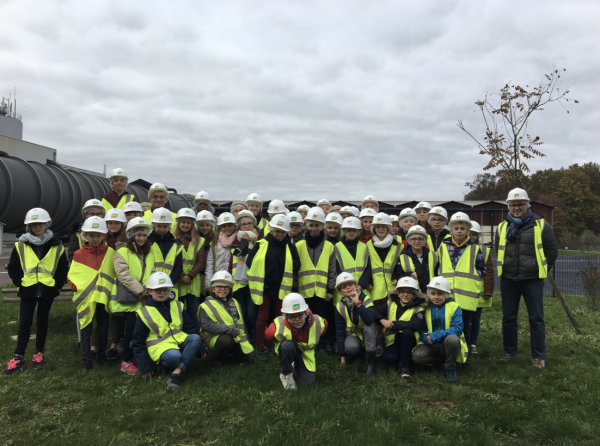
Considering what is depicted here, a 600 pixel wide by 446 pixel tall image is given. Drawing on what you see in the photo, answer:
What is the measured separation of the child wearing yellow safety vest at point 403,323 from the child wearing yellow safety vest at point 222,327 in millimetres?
1722

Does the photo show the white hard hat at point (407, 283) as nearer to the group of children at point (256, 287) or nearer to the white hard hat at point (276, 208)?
the group of children at point (256, 287)

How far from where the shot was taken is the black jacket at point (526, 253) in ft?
18.1

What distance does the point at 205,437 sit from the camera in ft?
12.1

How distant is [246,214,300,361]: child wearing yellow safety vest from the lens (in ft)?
18.7

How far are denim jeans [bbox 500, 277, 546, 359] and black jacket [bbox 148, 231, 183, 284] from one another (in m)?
4.32

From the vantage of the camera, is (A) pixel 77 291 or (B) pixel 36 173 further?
(B) pixel 36 173

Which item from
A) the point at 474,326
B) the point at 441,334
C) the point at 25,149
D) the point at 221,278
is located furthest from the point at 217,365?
A: the point at 25,149

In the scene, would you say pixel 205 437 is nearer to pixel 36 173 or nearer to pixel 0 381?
pixel 0 381

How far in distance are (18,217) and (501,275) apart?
27.6 ft

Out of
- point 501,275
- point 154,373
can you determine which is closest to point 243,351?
point 154,373

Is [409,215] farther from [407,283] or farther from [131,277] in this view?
[131,277]

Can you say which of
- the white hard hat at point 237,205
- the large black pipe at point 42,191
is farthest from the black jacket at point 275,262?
the large black pipe at point 42,191

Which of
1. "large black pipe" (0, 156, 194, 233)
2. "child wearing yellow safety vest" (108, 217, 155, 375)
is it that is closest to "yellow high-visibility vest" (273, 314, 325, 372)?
"child wearing yellow safety vest" (108, 217, 155, 375)

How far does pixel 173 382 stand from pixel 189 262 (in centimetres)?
166
